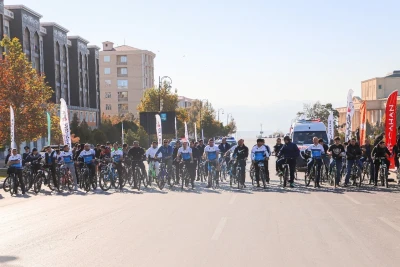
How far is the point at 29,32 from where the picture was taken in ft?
213

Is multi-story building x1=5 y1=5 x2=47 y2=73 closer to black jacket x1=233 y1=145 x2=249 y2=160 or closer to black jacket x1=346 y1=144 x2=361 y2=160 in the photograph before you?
black jacket x1=233 y1=145 x2=249 y2=160

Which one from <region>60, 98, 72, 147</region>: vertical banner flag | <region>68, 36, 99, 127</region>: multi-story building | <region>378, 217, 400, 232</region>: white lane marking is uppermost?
<region>68, 36, 99, 127</region>: multi-story building

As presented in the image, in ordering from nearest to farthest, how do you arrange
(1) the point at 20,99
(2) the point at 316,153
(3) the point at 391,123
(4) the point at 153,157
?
1. (2) the point at 316,153
2. (4) the point at 153,157
3. (3) the point at 391,123
4. (1) the point at 20,99

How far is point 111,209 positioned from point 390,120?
14.2m

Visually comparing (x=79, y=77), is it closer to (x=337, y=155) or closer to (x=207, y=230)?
(x=337, y=155)

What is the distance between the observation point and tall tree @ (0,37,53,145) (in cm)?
4012

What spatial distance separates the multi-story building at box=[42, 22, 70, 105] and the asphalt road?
55986mm

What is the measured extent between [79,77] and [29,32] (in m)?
19.1

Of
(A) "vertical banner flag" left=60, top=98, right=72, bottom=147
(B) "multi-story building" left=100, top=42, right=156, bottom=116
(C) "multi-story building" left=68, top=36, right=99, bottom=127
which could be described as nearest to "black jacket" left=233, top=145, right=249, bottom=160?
(A) "vertical banner flag" left=60, top=98, right=72, bottom=147

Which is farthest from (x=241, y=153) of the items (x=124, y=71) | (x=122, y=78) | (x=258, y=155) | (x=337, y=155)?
(x=122, y=78)

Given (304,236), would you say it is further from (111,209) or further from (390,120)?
(390,120)

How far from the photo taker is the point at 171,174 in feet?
75.4

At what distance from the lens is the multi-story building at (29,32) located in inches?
2441

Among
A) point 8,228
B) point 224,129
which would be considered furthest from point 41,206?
point 224,129
